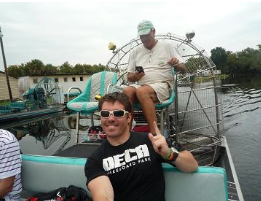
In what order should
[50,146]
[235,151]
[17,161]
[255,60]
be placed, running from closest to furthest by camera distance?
[17,161], [235,151], [50,146], [255,60]

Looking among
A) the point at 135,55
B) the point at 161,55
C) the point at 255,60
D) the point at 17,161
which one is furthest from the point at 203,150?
the point at 255,60

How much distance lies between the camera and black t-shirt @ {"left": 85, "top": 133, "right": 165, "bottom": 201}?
1.56m

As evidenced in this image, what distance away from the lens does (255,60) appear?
188ft

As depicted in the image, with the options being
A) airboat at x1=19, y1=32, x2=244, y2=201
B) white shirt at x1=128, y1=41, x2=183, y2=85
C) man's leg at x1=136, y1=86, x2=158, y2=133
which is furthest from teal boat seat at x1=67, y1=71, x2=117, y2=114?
man's leg at x1=136, y1=86, x2=158, y2=133

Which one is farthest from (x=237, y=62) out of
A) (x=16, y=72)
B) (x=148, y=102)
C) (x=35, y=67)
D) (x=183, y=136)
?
(x=148, y=102)

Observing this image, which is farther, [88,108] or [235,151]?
[235,151]

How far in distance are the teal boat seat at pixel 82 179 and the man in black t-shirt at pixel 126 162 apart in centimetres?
8

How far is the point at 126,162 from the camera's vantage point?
158 centimetres

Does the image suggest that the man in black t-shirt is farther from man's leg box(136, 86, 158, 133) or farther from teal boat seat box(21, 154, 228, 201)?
man's leg box(136, 86, 158, 133)

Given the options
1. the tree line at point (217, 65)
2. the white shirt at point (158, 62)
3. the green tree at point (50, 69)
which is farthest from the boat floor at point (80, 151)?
the green tree at point (50, 69)

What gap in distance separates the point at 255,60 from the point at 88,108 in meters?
64.3

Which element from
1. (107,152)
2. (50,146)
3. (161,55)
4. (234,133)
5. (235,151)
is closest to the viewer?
(107,152)

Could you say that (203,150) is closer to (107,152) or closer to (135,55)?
(135,55)

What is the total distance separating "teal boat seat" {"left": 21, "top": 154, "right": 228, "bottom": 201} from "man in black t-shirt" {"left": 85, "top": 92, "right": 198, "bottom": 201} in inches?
3.2
